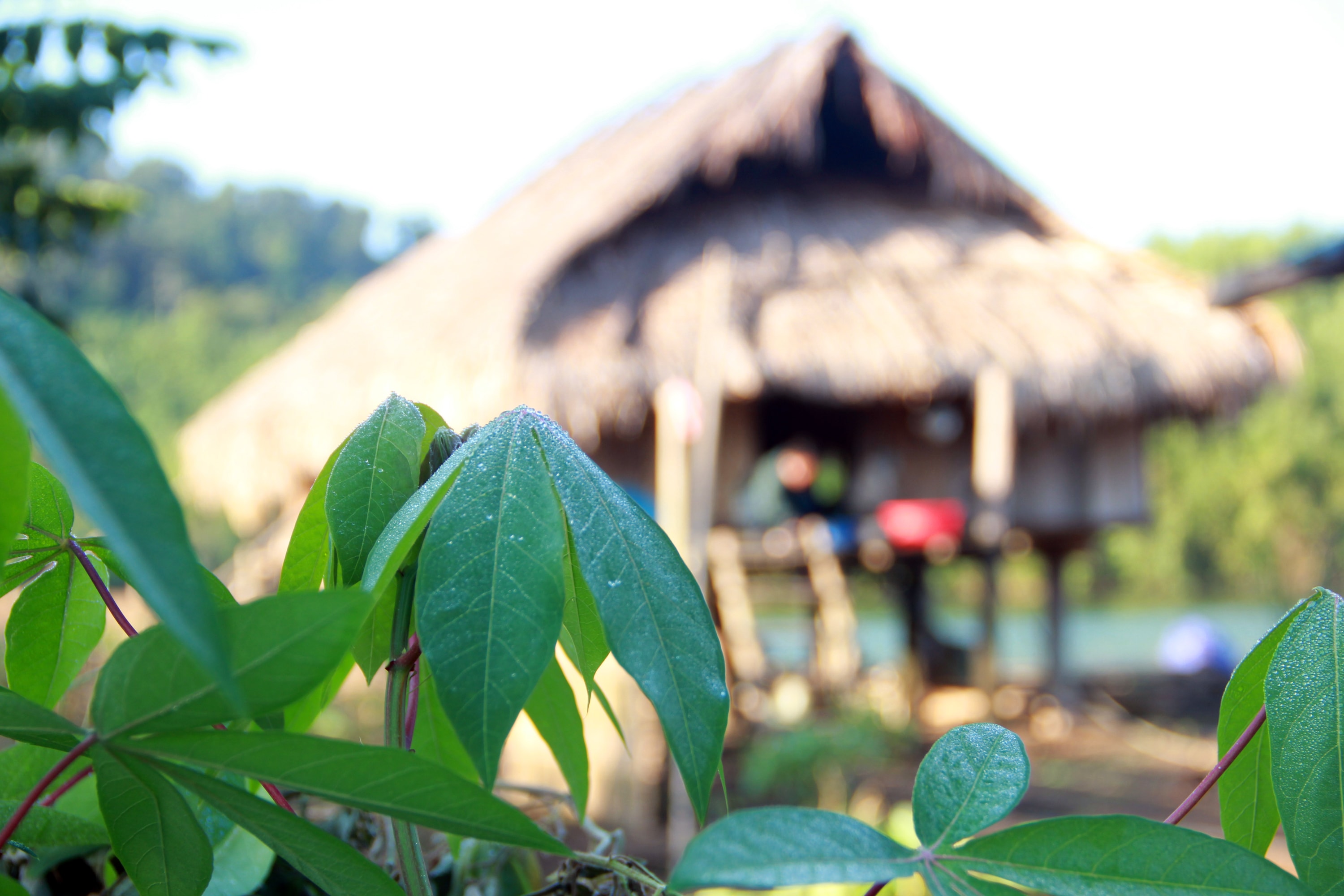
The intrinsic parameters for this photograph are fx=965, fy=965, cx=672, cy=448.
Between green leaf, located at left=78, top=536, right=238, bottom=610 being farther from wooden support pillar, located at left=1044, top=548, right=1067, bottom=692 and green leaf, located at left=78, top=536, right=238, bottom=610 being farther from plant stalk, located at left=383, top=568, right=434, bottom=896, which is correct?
wooden support pillar, located at left=1044, top=548, right=1067, bottom=692

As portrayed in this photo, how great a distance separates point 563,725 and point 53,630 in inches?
8.5

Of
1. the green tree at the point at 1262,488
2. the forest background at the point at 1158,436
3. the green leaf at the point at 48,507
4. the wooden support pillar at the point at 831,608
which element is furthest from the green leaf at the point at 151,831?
the green tree at the point at 1262,488

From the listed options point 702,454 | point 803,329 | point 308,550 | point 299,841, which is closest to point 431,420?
point 308,550

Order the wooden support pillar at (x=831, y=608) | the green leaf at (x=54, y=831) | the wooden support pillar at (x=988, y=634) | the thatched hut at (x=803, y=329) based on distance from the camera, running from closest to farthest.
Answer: the green leaf at (x=54, y=831), the thatched hut at (x=803, y=329), the wooden support pillar at (x=831, y=608), the wooden support pillar at (x=988, y=634)

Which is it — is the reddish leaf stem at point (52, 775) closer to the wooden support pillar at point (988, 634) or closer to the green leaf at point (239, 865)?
the green leaf at point (239, 865)

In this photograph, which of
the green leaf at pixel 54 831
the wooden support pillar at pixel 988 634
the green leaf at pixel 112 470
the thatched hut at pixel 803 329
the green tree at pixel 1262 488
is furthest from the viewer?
the green tree at pixel 1262 488

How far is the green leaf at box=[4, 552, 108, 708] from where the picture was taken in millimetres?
394

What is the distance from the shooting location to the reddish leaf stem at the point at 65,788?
348 mm

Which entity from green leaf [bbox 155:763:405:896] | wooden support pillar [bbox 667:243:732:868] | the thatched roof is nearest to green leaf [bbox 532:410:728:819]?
green leaf [bbox 155:763:405:896]

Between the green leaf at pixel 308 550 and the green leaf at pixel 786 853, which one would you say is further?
the green leaf at pixel 308 550

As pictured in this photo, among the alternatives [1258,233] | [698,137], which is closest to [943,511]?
[698,137]

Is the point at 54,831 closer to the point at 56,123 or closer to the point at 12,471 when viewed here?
the point at 12,471

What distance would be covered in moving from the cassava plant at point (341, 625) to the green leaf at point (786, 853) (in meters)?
0.03

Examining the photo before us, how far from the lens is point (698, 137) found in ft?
18.4
